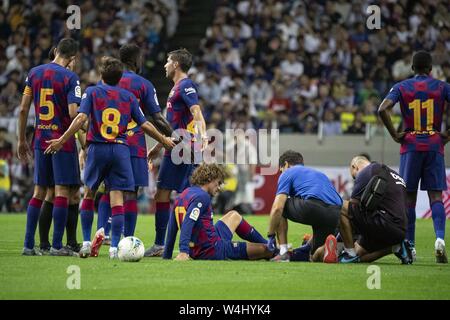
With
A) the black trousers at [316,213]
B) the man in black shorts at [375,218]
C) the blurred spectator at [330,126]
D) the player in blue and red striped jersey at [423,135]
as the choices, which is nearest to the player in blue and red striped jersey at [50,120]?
the black trousers at [316,213]

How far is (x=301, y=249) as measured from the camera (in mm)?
11922

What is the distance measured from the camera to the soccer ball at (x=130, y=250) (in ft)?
36.7

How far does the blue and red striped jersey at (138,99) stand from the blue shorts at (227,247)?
1.42 m

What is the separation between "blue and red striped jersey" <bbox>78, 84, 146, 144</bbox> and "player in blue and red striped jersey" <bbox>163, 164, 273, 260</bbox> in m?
1.01

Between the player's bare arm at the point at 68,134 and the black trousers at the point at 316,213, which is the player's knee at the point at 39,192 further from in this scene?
the black trousers at the point at 316,213

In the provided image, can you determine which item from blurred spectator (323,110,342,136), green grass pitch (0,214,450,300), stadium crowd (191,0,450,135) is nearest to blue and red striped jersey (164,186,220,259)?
green grass pitch (0,214,450,300)

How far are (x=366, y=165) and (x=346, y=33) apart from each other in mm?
15451

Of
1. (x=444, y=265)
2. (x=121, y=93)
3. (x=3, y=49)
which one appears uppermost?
(x=3, y=49)

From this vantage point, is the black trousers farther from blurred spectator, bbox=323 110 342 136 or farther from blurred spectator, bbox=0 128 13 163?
blurred spectator, bbox=0 128 13 163

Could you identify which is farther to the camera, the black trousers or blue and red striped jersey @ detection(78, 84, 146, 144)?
the black trousers

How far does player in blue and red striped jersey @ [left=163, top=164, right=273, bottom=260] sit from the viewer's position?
11180 mm
